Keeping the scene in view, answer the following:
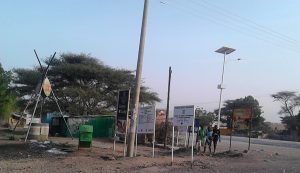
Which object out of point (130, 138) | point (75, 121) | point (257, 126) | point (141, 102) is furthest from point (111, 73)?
point (257, 126)

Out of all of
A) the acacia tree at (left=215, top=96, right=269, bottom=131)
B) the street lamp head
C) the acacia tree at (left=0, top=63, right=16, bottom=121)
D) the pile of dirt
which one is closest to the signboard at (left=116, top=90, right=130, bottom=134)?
the pile of dirt

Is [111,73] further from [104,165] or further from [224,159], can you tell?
[104,165]

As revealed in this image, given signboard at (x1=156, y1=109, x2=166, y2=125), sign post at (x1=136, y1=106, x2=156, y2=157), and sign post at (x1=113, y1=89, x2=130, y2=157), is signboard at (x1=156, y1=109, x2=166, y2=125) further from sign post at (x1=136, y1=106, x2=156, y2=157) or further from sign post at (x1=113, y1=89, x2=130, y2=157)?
sign post at (x1=113, y1=89, x2=130, y2=157)

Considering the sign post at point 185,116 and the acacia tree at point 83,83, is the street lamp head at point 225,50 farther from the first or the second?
the sign post at point 185,116

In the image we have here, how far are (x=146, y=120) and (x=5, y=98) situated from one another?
46103mm

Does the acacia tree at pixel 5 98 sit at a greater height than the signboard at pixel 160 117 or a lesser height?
greater

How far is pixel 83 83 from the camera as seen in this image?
160 feet

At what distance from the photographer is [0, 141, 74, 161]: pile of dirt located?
20406 millimetres

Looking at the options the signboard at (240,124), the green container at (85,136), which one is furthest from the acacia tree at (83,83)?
the green container at (85,136)

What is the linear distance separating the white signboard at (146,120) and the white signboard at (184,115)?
2.34 metres

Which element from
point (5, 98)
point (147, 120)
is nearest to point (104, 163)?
point (147, 120)

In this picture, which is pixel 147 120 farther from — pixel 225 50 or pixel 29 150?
pixel 225 50

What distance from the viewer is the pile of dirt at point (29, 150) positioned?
803 inches

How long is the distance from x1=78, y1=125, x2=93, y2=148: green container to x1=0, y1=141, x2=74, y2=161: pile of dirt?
588 millimetres
